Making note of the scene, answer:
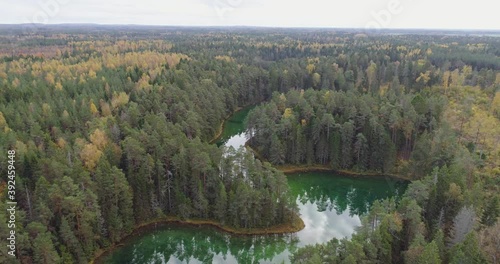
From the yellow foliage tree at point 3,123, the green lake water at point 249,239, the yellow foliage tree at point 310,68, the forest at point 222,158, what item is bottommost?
the green lake water at point 249,239

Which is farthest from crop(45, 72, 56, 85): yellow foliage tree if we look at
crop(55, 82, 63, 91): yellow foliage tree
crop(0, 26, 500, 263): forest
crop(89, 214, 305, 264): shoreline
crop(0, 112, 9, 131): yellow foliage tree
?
crop(89, 214, 305, 264): shoreline

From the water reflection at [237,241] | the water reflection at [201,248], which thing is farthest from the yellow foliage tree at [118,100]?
the water reflection at [201,248]

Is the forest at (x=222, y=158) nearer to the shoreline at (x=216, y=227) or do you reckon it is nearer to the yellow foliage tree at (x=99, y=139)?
the yellow foliage tree at (x=99, y=139)

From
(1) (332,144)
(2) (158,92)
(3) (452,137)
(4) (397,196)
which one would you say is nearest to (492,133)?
(3) (452,137)

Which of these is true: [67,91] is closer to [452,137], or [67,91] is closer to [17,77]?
[17,77]

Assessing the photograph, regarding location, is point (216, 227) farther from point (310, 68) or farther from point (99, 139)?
point (310, 68)

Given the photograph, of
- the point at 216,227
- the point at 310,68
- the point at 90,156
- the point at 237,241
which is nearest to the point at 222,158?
the point at 216,227
